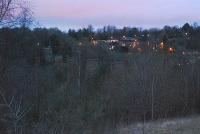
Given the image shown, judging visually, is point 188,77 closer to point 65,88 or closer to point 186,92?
point 186,92

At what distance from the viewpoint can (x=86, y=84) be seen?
1318 inches

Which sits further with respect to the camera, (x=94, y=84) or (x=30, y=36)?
(x=94, y=84)

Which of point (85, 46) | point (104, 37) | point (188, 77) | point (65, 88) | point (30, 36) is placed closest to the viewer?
point (65, 88)

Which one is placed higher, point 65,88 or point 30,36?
point 30,36

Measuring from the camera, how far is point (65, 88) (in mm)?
25594

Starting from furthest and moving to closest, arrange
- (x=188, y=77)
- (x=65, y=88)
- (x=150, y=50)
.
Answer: (x=150, y=50) → (x=188, y=77) → (x=65, y=88)

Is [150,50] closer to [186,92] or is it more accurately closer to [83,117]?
[186,92]

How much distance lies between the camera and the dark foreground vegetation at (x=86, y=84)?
18.5 m

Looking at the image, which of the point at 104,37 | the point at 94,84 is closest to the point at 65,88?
the point at 94,84

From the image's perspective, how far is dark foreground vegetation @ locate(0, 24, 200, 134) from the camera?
18.5 metres

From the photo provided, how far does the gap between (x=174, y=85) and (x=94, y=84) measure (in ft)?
26.2

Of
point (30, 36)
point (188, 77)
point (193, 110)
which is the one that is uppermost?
point (30, 36)

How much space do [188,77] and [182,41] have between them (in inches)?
1041

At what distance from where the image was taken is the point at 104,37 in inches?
3177
